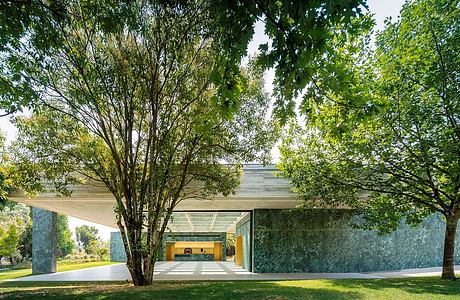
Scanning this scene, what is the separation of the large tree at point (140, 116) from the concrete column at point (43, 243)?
10136 millimetres

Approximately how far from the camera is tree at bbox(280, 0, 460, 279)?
7.88 metres

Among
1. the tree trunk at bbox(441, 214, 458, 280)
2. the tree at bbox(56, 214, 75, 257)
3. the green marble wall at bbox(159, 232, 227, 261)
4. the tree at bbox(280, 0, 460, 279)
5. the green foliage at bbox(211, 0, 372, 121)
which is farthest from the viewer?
the tree at bbox(56, 214, 75, 257)

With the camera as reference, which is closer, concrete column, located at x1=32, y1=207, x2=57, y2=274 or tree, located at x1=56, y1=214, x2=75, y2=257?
concrete column, located at x1=32, y1=207, x2=57, y2=274

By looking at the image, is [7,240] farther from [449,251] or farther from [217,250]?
[449,251]

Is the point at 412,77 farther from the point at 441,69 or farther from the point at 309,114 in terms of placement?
the point at 309,114

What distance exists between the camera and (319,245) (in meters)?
16.7

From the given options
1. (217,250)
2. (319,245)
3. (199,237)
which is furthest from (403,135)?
(217,250)

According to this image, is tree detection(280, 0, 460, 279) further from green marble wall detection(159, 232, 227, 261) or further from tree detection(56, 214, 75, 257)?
tree detection(56, 214, 75, 257)

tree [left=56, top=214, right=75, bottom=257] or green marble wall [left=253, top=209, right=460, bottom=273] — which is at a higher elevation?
green marble wall [left=253, top=209, right=460, bottom=273]

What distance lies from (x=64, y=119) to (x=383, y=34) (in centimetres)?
859

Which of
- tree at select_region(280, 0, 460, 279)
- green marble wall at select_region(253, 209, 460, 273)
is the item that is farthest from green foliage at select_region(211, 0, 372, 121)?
green marble wall at select_region(253, 209, 460, 273)

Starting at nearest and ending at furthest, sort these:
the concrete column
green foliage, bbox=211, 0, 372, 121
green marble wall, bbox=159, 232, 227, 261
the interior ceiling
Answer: green foliage, bbox=211, 0, 372, 121
the concrete column
the interior ceiling
green marble wall, bbox=159, 232, 227, 261

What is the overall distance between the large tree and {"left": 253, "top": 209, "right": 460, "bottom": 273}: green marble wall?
7.03 meters

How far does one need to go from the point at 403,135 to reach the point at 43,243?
60.3 ft
